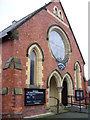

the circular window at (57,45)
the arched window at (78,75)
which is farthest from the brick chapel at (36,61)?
the arched window at (78,75)

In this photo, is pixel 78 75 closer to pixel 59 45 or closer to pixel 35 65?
pixel 59 45

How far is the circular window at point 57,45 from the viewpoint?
47.9 feet

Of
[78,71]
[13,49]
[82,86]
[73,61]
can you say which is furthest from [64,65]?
[13,49]

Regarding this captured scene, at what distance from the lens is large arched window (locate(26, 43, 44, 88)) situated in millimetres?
11803

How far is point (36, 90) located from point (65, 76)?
5.03 meters

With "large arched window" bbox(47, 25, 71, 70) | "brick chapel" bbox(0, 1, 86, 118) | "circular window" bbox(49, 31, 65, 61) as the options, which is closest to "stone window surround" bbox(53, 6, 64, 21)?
"brick chapel" bbox(0, 1, 86, 118)

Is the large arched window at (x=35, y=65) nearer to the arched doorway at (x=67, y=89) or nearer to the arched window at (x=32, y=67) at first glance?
the arched window at (x=32, y=67)

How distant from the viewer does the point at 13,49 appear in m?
10.1

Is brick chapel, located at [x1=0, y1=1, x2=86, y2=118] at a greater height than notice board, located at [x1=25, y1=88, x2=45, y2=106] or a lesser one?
greater

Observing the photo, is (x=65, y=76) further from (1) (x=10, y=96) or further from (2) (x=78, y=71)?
(1) (x=10, y=96)

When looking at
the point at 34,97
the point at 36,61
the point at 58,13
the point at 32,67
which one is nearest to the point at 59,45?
the point at 58,13

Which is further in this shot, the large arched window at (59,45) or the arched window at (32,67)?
the large arched window at (59,45)

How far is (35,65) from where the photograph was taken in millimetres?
12250

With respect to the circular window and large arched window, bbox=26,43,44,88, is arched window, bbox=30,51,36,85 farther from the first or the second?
the circular window
